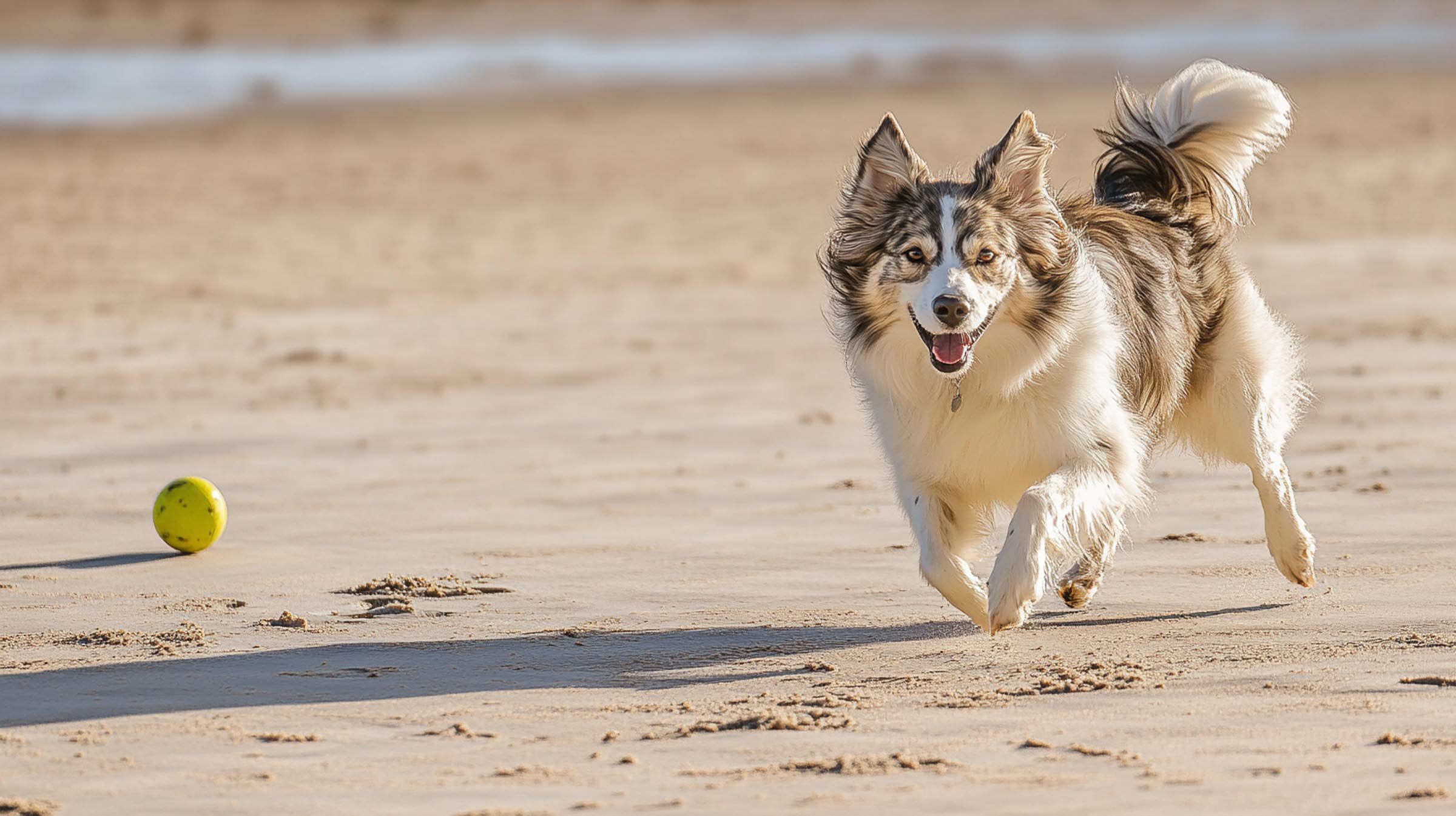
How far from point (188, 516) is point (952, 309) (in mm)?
2896

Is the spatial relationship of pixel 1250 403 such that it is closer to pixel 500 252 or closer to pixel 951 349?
pixel 951 349

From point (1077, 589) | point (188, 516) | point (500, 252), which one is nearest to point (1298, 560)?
point (1077, 589)

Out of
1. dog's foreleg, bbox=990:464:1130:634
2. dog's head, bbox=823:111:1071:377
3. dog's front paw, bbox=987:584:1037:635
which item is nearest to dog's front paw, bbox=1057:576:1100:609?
dog's foreleg, bbox=990:464:1130:634

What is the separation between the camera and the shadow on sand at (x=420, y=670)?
492 centimetres

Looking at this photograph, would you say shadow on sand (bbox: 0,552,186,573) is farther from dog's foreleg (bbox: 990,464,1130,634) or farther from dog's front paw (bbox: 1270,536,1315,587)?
dog's front paw (bbox: 1270,536,1315,587)

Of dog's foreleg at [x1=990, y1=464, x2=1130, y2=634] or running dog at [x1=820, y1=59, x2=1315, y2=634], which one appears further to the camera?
running dog at [x1=820, y1=59, x2=1315, y2=634]

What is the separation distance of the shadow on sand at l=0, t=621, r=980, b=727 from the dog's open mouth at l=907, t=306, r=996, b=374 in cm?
82

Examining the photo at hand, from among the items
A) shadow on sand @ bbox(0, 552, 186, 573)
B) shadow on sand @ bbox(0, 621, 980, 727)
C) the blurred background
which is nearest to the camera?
shadow on sand @ bbox(0, 621, 980, 727)

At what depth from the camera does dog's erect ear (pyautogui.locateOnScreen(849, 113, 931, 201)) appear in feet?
18.8

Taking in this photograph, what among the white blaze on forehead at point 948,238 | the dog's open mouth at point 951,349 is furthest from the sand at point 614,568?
the white blaze on forehead at point 948,238

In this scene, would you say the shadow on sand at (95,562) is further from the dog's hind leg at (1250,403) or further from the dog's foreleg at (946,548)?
the dog's hind leg at (1250,403)

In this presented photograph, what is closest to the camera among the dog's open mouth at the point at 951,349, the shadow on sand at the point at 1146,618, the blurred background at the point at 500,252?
the dog's open mouth at the point at 951,349

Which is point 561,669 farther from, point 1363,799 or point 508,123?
point 508,123

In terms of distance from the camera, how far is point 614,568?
6422 millimetres
